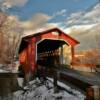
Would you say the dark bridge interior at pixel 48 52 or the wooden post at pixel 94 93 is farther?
the dark bridge interior at pixel 48 52

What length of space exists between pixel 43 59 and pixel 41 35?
9.39 m

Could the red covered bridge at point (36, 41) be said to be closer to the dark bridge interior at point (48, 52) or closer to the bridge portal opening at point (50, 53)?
the bridge portal opening at point (50, 53)

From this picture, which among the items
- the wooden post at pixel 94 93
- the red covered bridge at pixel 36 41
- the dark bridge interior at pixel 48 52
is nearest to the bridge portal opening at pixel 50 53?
the dark bridge interior at pixel 48 52

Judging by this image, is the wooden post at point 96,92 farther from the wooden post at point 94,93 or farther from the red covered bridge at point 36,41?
the red covered bridge at point 36,41

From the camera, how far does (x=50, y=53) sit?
3094cm

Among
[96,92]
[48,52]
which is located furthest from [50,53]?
[96,92]

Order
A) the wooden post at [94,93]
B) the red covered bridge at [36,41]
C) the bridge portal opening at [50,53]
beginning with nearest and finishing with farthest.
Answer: the wooden post at [94,93], the red covered bridge at [36,41], the bridge portal opening at [50,53]

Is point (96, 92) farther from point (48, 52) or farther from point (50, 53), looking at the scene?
point (48, 52)

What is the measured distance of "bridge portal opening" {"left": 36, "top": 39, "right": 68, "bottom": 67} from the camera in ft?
93.9

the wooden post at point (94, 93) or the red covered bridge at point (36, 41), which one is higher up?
the red covered bridge at point (36, 41)

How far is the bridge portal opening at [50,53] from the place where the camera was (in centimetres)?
2862

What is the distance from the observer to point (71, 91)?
36.3 ft

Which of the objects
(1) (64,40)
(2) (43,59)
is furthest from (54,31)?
(2) (43,59)

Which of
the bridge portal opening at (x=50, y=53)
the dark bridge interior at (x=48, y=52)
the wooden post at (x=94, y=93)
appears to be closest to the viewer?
the wooden post at (x=94, y=93)
